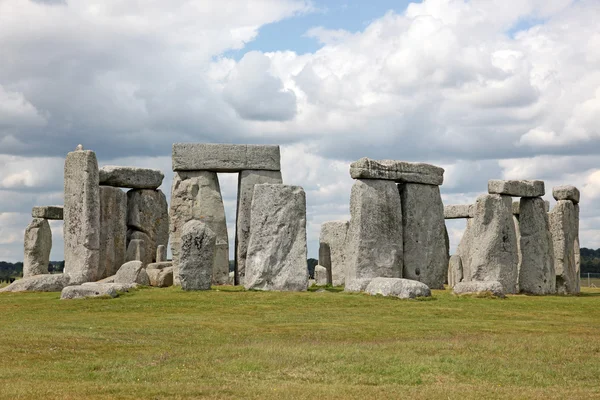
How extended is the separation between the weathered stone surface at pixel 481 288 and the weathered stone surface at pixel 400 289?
6.41 ft

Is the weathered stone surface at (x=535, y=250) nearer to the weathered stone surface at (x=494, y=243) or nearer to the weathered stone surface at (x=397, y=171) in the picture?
the weathered stone surface at (x=494, y=243)

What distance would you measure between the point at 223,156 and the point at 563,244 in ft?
38.5

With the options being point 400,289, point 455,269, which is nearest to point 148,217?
point 455,269

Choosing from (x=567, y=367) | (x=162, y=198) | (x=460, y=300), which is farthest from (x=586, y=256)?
(x=567, y=367)

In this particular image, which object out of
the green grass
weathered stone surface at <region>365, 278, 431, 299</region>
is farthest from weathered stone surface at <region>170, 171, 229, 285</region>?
weathered stone surface at <region>365, 278, 431, 299</region>

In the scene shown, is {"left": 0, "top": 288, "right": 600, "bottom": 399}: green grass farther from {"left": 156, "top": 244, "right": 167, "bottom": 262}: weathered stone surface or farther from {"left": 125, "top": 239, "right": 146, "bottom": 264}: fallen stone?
{"left": 156, "top": 244, "right": 167, "bottom": 262}: weathered stone surface

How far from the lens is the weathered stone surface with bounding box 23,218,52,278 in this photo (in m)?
37.4

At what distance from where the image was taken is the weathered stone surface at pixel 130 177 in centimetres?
3384

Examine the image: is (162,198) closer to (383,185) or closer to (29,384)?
(383,185)

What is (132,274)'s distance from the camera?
28.9 m

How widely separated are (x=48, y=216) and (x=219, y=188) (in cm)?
931

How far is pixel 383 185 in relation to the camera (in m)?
29.3

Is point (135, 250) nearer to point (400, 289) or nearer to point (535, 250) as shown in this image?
point (400, 289)

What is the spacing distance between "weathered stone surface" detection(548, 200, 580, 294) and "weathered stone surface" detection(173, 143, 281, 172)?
31.1ft
